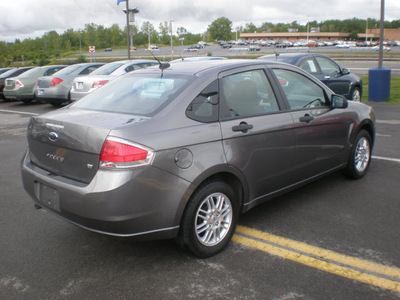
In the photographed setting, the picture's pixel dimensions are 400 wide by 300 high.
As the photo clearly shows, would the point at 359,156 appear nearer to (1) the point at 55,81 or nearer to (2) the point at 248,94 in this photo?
(2) the point at 248,94

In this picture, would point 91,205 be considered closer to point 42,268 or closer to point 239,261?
point 42,268

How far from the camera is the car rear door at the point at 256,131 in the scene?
141 inches

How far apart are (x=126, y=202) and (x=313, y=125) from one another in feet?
7.88

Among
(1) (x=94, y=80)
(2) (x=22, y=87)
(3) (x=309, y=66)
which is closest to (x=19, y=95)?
(2) (x=22, y=87)

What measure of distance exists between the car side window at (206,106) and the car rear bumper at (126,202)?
2.01 feet

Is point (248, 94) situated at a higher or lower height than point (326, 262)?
higher

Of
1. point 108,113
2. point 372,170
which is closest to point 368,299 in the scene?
point 108,113

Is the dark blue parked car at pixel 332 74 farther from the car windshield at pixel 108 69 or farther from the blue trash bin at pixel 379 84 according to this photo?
the car windshield at pixel 108 69

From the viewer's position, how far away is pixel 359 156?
5387 millimetres

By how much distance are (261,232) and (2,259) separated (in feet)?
7.60

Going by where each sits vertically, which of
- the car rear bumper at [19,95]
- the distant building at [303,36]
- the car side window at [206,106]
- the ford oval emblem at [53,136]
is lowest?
the car rear bumper at [19,95]

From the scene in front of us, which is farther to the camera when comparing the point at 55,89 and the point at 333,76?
the point at 55,89

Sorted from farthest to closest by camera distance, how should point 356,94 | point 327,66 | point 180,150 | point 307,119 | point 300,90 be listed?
1. point 356,94
2. point 327,66
3. point 300,90
4. point 307,119
5. point 180,150

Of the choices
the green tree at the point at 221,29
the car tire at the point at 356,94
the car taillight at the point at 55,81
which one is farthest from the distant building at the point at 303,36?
the car tire at the point at 356,94
